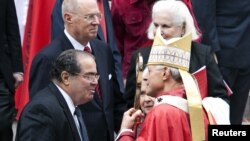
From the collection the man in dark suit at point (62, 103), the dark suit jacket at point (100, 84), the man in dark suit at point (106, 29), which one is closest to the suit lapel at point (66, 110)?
the man in dark suit at point (62, 103)

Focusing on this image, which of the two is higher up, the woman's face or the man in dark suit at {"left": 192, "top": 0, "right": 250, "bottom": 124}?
the woman's face

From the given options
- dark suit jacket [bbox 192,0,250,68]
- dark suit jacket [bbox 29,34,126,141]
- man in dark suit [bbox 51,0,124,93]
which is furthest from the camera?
dark suit jacket [bbox 192,0,250,68]

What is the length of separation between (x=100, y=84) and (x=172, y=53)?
4.12 feet

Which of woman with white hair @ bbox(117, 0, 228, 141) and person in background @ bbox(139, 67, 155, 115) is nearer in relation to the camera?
woman with white hair @ bbox(117, 0, 228, 141)

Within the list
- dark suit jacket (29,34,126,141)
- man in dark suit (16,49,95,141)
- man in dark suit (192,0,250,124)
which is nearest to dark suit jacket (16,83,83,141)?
man in dark suit (16,49,95,141)

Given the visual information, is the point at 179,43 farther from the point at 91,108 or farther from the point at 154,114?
the point at 91,108

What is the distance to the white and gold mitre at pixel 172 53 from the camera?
588cm

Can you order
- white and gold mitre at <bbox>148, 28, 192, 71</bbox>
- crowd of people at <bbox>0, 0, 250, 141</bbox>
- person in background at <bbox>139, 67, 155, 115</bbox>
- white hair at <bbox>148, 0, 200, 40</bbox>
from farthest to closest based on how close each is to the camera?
white hair at <bbox>148, 0, 200, 40</bbox>
person in background at <bbox>139, 67, 155, 115</bbox>
white and gold mitre at <bbox>148, 28, 192, 71</bbox>
crowd of people at <bbox>0, 0, 250, 141</bbox>

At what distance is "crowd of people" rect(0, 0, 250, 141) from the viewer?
226 inches

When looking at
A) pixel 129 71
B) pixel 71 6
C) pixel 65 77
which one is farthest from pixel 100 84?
pixel 65 77

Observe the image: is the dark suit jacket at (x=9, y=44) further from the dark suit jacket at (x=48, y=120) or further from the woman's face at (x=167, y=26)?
the dark suit jacket at (x=48, y=120)

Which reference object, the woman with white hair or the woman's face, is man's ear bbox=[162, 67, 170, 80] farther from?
the woman's face

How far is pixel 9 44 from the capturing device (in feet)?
26.0

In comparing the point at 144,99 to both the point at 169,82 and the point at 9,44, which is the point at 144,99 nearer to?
the point at 169,82
